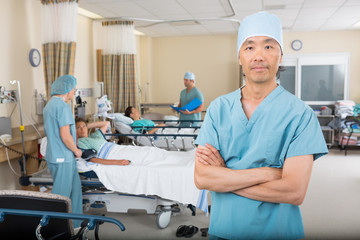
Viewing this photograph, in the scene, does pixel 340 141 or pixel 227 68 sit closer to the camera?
pixel 340 141

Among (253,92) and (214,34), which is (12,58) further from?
(214,34)

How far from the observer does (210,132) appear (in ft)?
4.23

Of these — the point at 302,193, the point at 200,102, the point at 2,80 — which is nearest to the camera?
the point at 302,193

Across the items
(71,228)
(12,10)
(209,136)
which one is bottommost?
(71,228)

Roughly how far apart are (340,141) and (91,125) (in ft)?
17.1

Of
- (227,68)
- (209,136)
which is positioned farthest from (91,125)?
(227,68)

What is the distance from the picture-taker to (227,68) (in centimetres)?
806

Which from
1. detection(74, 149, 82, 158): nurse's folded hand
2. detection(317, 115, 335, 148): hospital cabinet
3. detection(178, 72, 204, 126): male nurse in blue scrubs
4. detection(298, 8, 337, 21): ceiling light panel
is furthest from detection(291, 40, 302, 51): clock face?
detection(74, 149, 82, 158): nurse's folded hand

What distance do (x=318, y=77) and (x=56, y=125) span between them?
20.4ft

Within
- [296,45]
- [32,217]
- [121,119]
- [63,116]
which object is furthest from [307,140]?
[296,45]

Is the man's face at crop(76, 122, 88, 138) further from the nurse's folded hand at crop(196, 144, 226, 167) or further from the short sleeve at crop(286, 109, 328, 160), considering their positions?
the short sleeve at crop(286, 109, 328, 160)

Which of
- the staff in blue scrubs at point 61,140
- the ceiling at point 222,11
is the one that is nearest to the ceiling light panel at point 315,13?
the ceiling at point 222,11

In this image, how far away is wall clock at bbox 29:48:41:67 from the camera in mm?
4305

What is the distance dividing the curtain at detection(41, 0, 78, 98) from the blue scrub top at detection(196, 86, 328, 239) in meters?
3.28
